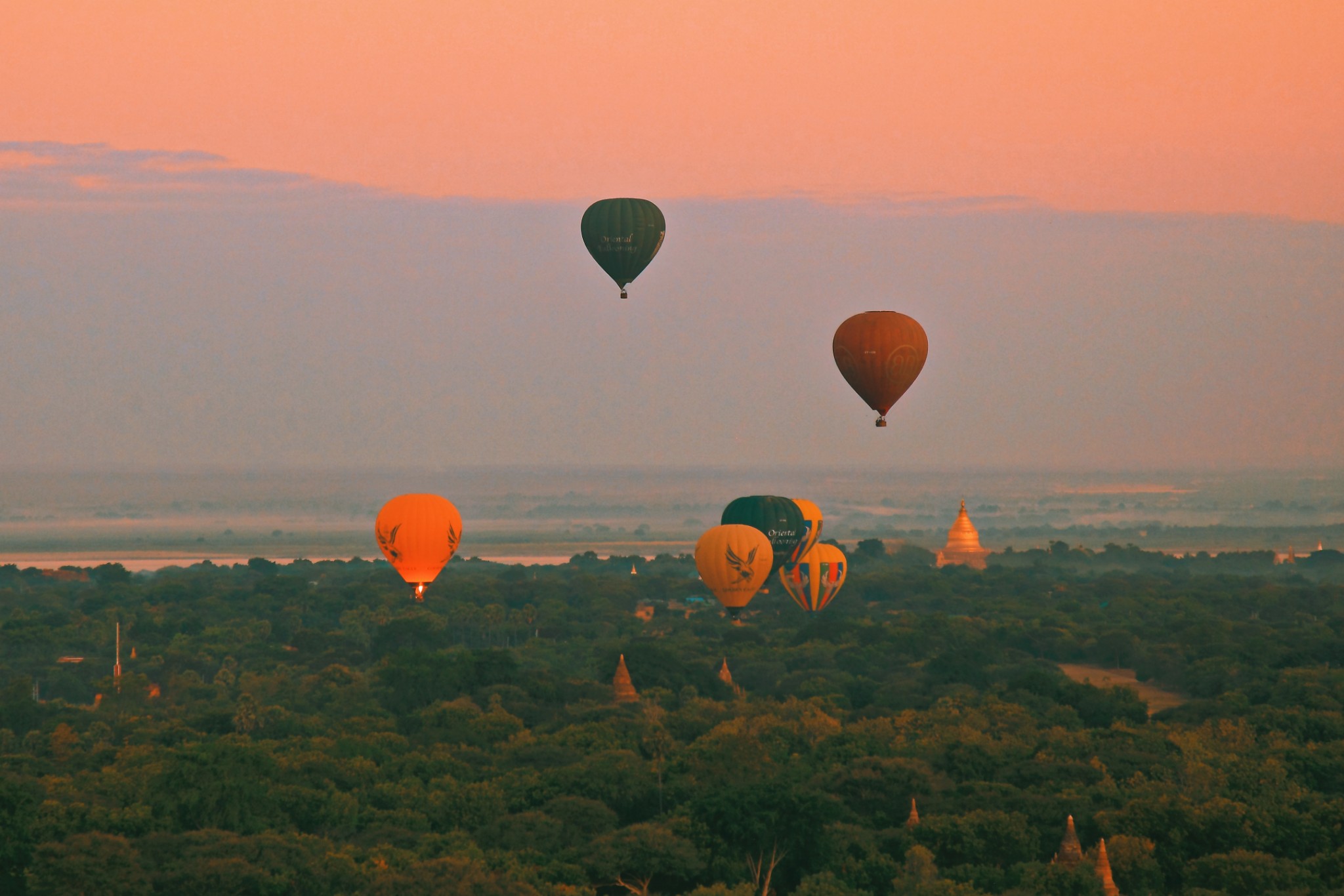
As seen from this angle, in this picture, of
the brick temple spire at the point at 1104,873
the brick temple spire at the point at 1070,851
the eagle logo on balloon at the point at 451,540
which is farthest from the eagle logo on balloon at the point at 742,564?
the brick temple spire at the point at 1104,873

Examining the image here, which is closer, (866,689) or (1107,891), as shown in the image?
(1107,891)

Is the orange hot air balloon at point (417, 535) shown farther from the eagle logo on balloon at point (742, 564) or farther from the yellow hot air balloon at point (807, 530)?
the yellow hot air balloon at point (807, 530)

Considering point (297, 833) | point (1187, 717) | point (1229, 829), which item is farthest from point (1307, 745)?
point (297, 833)

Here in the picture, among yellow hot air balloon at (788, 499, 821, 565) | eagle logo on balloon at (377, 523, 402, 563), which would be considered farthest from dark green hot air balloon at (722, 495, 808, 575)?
eagle logo on balloon at (377, 523, 402, 563)

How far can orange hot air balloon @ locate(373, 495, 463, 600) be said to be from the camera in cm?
7450

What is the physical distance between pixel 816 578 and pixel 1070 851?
58.6 meters

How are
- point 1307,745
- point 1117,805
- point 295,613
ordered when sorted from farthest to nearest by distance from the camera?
point 295,613 < point 1307,745 < point 1117,805

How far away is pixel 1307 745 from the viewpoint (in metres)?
62.8

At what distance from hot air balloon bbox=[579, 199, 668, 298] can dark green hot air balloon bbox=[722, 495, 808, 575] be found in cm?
1843

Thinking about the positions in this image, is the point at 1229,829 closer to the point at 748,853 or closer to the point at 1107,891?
the point at 1107,891

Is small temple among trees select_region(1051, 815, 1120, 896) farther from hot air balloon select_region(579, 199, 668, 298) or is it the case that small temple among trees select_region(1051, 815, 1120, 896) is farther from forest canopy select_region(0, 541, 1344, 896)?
hot air balloon select_region(579, 199, 668, 298)

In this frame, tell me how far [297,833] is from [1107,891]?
2191 cm

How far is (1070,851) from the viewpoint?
47312mm

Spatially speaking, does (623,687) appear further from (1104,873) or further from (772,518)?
(1104,873)
